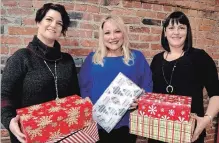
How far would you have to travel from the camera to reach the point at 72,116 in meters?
1.43

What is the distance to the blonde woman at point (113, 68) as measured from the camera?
181 centimetres

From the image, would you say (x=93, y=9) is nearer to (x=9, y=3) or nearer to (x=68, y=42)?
(x=68, y=42)

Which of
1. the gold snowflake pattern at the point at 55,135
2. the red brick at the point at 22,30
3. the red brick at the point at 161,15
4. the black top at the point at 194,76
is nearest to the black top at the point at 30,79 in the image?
the gold snowflake pattern at the point at 55,135

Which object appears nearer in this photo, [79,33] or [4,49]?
[4,49]

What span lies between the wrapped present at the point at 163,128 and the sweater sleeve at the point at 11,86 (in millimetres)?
735

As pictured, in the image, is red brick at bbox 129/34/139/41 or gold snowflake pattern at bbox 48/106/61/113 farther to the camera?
red brick at bbox 129/34/139/41

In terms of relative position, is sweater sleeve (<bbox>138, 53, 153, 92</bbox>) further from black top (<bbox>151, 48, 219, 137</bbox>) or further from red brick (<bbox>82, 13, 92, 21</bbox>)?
red brick (<bbox>82, 13, 92, 21</bbox>)

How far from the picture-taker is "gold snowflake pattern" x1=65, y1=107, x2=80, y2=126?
1.41 meters

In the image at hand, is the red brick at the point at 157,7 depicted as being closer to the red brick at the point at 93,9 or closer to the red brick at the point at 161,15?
the red brick at the point at 161,15

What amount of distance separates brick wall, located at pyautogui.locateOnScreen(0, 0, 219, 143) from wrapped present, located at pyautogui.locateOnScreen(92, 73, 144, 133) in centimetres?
59

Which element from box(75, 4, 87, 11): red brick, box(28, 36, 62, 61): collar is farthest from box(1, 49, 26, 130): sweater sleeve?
box(75, 4, 87, 11): red brick

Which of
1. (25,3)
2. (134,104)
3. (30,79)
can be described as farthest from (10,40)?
(134,104)

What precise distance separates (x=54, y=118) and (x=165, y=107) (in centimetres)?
65

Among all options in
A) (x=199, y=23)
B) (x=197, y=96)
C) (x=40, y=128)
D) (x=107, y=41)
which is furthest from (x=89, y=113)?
(x=199, y=23)
